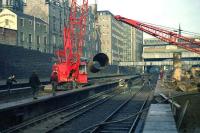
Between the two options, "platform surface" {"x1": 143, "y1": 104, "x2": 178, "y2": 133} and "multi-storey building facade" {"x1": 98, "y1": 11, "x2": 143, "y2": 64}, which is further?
"multi-storey building facade" {"x1": 98, "y1": 11, "x2": 143, "y2": 64}

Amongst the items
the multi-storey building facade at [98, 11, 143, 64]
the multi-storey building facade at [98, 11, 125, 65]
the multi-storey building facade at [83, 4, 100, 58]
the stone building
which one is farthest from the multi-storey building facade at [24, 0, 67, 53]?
the multi-storey building facade at [98, 11, 125, 65]

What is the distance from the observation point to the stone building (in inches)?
2522

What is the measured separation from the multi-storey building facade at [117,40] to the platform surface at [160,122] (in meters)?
106

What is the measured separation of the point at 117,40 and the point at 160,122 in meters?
131

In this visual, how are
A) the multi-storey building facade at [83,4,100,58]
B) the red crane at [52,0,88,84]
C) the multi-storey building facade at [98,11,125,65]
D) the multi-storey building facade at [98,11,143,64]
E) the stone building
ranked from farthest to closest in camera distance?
the multi-storey building facade at [98,11,143,64] → the multi-storey building facade at [98,11,125,65] → the multi-storey building facade at [83,4,100,58] → the stone building → the red crane at [52,0,88,84]

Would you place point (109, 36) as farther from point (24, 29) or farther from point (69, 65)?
point (69, 65)

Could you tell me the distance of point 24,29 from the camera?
67.3m

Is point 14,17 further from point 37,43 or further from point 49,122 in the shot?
point 49,122

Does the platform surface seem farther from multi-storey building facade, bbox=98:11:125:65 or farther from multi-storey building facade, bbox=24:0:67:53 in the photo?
multi-storey building facade, bbox=98:11:125:65

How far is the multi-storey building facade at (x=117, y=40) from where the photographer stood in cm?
12976

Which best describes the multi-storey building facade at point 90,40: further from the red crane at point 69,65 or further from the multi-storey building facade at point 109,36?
the red crane at point 69,65

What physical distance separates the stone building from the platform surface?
155 feet

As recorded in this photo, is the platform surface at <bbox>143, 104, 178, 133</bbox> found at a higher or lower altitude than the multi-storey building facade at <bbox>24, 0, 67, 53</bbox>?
lower

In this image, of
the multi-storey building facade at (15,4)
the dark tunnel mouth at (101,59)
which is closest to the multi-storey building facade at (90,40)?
the multi-storey building facade at (15,4)
